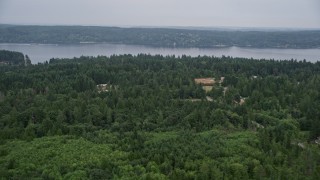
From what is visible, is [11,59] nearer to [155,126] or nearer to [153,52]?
[153,52]

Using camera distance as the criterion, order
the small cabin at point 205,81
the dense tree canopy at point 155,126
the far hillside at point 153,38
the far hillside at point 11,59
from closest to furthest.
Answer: the dense tree canopy at point 155,126
the small cabin at point 205,81
the far hillside at point 11,59
the far hillside at point 153,38

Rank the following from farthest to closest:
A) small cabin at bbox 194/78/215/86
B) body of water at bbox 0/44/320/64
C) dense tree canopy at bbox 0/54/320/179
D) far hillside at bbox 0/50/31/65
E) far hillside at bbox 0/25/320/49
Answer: far hillside at bbox 0/25/320/49 → body of water at bbox 0/44/320/64 → far hillside at bbox 0/50/31/65 → small cabin at bbox 194/78/215/86 → dense tree canopy at bbox 0/54/320/179

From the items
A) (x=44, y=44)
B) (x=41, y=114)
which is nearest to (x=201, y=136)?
(x=41, y=114)

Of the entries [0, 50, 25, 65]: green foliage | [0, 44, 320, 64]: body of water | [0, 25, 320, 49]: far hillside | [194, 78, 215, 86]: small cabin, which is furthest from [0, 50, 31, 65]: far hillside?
[0, 25, 320, 49]: far hillside

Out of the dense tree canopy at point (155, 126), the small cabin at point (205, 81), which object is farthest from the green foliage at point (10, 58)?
the small cabin at point (205, 81)

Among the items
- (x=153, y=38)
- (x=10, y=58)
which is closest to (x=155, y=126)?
(x=10, y=58)

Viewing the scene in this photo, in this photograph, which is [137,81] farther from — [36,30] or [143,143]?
[36,30]

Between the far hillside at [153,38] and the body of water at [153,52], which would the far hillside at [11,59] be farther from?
the far hillside at [153,38]

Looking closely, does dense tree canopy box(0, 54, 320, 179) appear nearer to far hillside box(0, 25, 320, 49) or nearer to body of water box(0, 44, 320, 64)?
body of water box(0, 44, 320, 64)
